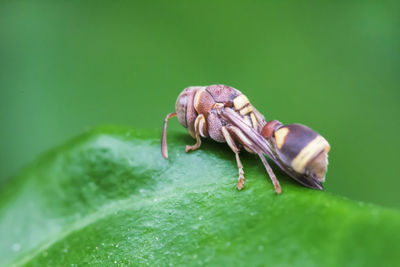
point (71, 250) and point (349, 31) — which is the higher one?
point (349, 31)

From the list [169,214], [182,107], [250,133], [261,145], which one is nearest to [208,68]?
[182,107]

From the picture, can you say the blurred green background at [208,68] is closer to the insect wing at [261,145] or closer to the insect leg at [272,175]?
the insect wing at [261,145]

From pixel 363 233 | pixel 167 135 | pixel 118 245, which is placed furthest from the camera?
pixel 167 135

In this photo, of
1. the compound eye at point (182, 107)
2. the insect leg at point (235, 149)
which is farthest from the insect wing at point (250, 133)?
the compound eye at point (182, 107)

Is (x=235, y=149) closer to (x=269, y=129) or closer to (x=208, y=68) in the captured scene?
(x=269, y=129)

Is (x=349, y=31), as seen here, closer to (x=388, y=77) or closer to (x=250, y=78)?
(x=388, y=77)

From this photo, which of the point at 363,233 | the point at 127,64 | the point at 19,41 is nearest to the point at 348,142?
the point at 127,64
